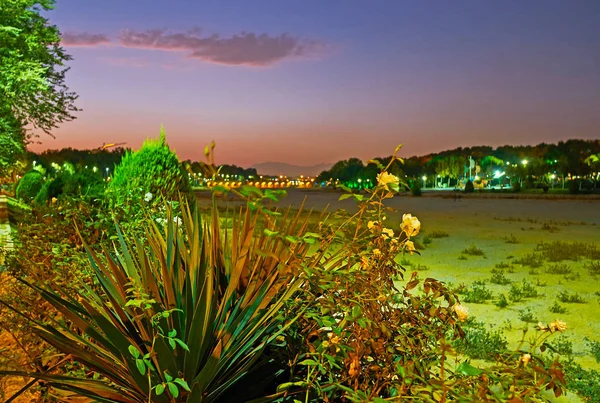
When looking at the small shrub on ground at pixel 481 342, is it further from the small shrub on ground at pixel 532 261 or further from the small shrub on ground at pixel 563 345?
the small shrub on ground at pixel 532 261

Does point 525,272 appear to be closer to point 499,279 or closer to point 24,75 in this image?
point 499,279

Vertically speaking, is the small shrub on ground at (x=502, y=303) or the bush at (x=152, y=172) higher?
the bush at (x=152, y=172)

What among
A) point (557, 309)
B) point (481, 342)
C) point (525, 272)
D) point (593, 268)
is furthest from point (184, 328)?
point (593, 268)

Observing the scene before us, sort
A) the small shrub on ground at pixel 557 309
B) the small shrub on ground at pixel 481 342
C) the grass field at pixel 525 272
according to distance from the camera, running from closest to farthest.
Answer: the small shrub on ground at pixel 481 342 → the grass field at pixel 525 272 → the small shrub on ground at pixel 557 309

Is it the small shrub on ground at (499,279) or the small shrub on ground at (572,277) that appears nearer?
the small shrub on ground at (499,279)

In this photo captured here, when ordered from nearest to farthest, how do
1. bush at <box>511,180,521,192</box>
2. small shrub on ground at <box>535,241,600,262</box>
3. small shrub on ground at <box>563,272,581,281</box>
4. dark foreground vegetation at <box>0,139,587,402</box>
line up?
dark foreground vegetation at <box>0,139,587,402</box>, small shrub on ground at <box>563,272,581,281</box>, small shrub on ground at <box>535,241,600,262</box>, bush at <box>511,180,521,192</box>

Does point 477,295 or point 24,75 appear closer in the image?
point 477,295

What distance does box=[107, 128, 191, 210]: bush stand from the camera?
25.9 feet

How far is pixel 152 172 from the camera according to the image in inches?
314

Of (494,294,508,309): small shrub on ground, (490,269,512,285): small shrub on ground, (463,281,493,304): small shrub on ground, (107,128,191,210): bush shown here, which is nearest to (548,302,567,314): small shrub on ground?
(494,294,508,309): small shrub on ground

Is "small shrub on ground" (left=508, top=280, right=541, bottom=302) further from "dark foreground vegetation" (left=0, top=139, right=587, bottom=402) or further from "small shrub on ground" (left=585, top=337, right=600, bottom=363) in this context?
"dark foreground vegetation" (left=0, top=139, right=587, bottom=402)

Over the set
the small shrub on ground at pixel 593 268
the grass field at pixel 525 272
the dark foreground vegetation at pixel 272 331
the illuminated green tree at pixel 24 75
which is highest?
the illuminated green tree at pixel 24 75

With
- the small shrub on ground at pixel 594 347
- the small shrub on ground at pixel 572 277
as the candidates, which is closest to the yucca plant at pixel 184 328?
the small shrub on ground at pixel 594 347

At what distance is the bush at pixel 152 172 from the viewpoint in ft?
25.9
